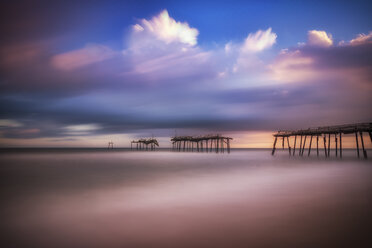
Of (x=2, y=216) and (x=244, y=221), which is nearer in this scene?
(x=244, y=221)

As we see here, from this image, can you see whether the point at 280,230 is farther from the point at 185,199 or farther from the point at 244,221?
the point at 185,199

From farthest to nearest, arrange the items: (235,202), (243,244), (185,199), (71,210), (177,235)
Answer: (185,199) → (235,202) → (71,210) → (177,235) → (243,244)

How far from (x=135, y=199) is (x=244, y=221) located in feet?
14.5

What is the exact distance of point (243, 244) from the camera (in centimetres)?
482

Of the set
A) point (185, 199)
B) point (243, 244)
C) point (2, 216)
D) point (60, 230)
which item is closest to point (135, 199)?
point (185, 199)

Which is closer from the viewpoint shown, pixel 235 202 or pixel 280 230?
pixel 280 230

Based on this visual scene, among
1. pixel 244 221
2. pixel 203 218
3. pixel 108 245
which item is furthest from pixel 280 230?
pixel 108 245

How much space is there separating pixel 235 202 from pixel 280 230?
9.54ft

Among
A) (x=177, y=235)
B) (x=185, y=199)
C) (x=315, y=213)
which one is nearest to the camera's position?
(x=177, y=235)

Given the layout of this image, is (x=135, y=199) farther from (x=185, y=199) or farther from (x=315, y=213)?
(x=315, y=213)

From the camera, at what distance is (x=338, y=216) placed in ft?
21.2

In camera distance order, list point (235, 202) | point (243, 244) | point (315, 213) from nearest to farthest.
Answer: point (243, 244), point (315, 213), point (235, 202)

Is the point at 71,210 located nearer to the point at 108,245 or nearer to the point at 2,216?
the point at 2,216

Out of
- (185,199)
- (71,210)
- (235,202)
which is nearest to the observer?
(71,210)
